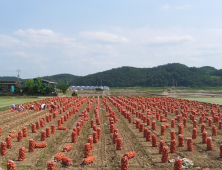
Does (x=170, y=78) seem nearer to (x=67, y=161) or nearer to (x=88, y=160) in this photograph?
(x=88, y=160)

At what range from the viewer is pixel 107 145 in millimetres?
14727

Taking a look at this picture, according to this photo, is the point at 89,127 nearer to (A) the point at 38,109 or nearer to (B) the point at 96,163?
(B) the point at 96,163

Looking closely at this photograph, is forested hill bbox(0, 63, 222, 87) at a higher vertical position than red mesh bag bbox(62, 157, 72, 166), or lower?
higher

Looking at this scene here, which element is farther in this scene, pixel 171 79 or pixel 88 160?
pixel 171 79

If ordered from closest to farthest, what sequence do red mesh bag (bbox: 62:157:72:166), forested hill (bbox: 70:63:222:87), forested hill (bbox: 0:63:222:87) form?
red mesh bag (bbox: 62:157:72:166), forested hill (bbox: 0:63:222:87), forested hill (bbox: 70:63:222:87)

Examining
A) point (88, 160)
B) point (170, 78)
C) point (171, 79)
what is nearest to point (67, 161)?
point (88, 160)

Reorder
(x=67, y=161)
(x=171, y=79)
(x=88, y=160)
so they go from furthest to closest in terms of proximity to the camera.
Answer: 1. (x=171, y=79)
2. (x=88, y=160)
3. (x=67, y=161)

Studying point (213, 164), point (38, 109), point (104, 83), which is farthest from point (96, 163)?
point (104, 83)

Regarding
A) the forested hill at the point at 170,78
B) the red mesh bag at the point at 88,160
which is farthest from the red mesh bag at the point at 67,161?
the forested hill at the point at 170,78

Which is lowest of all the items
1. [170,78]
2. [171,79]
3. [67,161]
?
[67,161]

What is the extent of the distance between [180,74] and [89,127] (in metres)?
165

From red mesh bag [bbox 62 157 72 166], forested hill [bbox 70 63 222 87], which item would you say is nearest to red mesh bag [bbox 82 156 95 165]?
red mesh bag [bbox 62 157 72 166]

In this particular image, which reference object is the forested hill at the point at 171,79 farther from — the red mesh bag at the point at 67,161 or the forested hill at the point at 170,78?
the red mesh bag at the point at 67,161

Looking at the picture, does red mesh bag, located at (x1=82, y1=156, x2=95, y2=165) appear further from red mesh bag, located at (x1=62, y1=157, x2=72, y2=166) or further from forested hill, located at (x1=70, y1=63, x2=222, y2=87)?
forested hill, located at (x1=70, y1=63, x2=222, y2=87)
